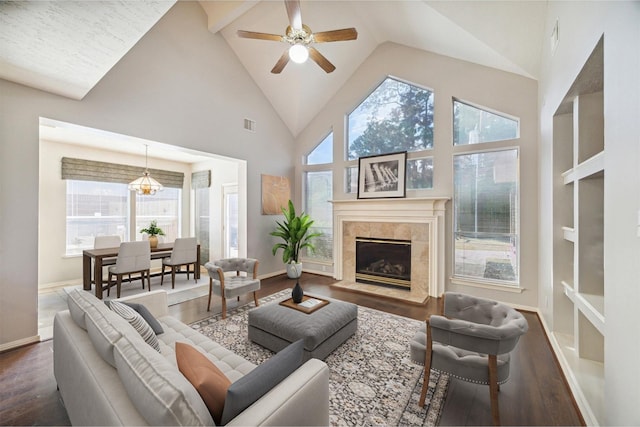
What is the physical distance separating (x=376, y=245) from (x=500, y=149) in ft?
8.15

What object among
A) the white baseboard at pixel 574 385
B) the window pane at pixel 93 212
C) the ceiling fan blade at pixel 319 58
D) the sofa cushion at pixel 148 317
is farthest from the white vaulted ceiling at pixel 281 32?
the window pane at pixel 93 212

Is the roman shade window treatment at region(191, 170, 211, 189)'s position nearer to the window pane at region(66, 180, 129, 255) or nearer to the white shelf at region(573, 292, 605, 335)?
the window pane at region(66, 180, 129, 255)

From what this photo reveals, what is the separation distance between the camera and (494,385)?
1.61 meters

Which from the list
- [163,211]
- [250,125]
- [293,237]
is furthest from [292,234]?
[163,211]

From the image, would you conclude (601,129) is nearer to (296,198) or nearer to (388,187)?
(388,187)

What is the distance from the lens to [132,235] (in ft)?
19.8

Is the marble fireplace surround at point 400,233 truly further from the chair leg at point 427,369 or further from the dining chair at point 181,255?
the dining chair at point 181,255

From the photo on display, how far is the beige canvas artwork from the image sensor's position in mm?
5367

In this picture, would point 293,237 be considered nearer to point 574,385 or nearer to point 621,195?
point 574,385

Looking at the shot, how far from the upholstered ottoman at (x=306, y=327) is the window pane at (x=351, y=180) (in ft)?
9.62

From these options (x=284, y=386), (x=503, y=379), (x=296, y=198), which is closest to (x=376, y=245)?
(x=296, y=198)

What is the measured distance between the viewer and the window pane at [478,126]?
3.80 m

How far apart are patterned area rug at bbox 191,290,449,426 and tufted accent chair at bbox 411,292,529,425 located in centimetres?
17

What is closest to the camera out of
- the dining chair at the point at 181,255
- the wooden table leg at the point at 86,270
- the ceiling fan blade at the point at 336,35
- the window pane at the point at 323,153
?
the ceiling fan blade at the point at 336,35
